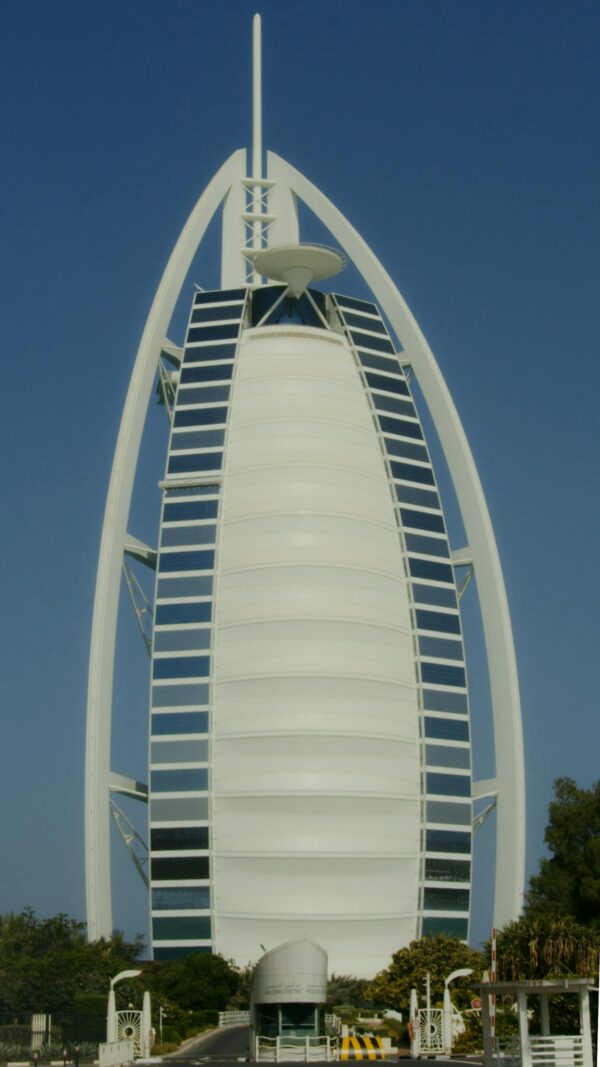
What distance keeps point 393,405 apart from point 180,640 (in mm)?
29008

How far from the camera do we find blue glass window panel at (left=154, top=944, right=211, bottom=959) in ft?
343

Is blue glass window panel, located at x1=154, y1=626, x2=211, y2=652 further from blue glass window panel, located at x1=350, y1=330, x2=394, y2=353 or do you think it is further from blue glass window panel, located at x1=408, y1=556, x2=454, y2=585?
blue glass window panel, located at x1=350, y1=330, x2=394, y2=353

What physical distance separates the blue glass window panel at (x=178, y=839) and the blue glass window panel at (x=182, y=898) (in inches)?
113

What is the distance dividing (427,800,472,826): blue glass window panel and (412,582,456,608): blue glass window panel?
1620 cm

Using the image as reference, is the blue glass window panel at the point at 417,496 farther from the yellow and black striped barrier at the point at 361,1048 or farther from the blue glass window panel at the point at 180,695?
the yellow and black striped barrier at the point at 361,1048

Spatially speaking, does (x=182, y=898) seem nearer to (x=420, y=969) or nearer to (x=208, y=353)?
(x=420, y=969)

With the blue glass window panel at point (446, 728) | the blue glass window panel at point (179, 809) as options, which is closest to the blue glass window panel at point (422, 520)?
the blue glass window panel at point (446, 728)

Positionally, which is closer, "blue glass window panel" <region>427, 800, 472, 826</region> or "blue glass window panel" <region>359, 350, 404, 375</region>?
"blue glass window panel" <region>427, 800, 472, 826</region>

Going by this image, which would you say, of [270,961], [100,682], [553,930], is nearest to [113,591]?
[100,682]

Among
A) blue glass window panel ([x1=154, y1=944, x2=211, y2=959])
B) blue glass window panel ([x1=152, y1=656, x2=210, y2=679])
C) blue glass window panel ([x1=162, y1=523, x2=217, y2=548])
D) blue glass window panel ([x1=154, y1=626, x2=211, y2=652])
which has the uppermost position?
blue glass window panel ([x1=162, y1=523, x2=217, y2=548])

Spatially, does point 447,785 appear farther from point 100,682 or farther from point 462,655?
point 100,682

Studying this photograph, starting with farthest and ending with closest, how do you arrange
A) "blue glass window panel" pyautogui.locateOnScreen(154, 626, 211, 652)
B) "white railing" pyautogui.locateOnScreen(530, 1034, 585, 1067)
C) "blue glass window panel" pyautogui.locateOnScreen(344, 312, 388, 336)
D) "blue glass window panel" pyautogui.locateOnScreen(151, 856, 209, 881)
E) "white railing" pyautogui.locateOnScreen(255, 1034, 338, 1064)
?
"blue glass window panel" pyautogui.locateOnScreen(344, 312, 388, 336) → "blue glass window panel" pyautogui.locateOnScreen(154, 626, 211, 652) → "blue glass window panel" pyautogui.locateOnScreen(151, 856, 209, 881) → "white railing" pyautogui.locateOnScreen(255, 1034, 338, 1064) → "white railing" pyautogui.locateOnScreen(530, 1034, 585, 1067)

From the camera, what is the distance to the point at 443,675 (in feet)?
382

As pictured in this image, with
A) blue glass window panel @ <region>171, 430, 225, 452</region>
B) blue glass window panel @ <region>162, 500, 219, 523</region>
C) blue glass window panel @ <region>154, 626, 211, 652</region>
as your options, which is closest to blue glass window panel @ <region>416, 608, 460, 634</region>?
blue glass window panel @ <region>154, 626, 211, 652</region>
